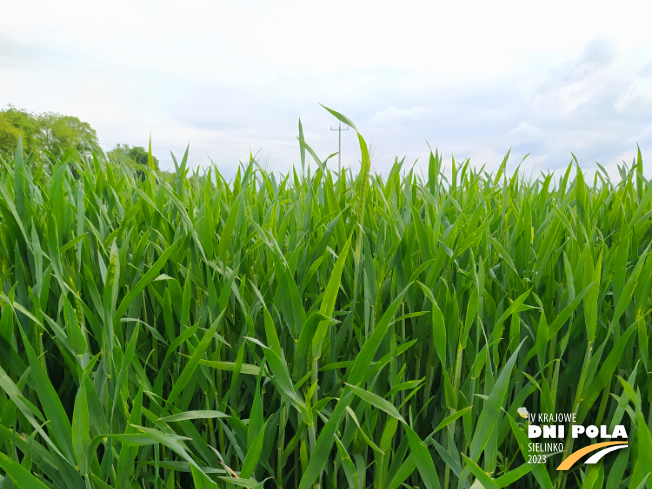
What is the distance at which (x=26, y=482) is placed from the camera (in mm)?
576

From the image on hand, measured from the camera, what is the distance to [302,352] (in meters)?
0.72

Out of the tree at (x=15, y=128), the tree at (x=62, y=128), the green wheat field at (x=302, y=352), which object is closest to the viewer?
the green wheat field at (x=302, y=352)

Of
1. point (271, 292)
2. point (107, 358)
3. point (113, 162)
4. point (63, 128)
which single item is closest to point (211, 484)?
point (107, 358)

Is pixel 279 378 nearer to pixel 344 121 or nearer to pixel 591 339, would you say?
pixel 344 121

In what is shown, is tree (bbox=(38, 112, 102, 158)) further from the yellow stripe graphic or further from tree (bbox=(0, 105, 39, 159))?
the yellow stripe graphic

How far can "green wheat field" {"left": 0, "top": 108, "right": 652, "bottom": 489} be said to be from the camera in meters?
0.68

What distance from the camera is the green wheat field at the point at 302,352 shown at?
676 millimetres

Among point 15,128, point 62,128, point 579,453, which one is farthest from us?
point 62,128

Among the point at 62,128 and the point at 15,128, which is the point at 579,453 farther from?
the point at 62,128

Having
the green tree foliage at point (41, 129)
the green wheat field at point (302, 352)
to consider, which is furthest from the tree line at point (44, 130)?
the green wheat field at point (302, 352)

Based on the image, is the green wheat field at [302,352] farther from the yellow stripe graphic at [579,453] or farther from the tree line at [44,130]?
the tree line at [44,130]

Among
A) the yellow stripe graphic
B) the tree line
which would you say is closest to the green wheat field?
the yellow stripe graphic

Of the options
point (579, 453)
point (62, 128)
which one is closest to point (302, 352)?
point (579, 453)

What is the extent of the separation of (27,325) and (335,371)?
57cm
